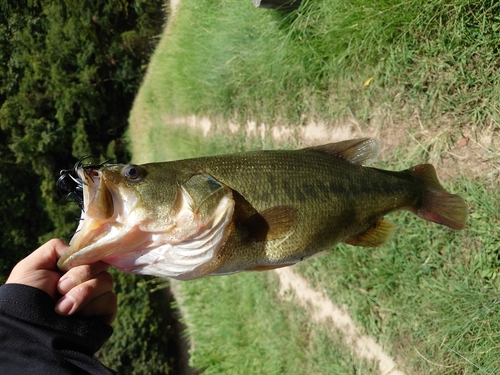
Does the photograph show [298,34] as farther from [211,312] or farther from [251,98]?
[211,312]

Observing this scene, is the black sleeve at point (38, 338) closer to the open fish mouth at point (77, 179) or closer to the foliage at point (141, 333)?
the open fish mouth at point (77, 179)

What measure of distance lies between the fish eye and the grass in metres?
2.03

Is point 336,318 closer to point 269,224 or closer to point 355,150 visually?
point 355,150

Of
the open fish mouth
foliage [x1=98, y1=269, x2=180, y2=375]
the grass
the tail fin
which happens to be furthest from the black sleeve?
foliage [x1=98, y1=269, x2=180, y2=375]

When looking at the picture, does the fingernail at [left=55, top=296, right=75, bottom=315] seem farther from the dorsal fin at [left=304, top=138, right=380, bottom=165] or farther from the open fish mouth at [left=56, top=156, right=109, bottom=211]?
the dorsal fin at [left=304, top=138, right=380, bottom=165]

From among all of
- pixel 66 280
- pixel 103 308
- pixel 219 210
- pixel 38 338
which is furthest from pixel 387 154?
pixel 38 338

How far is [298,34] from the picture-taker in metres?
3.97

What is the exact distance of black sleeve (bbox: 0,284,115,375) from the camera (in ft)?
4.63

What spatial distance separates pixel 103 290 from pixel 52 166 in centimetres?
1103

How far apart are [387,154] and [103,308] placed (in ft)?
7.61

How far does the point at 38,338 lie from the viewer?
146 centimetres

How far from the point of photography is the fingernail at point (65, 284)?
62.7 inches

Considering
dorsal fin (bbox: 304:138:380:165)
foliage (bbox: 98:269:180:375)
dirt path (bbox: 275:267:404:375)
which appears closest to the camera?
dorsal fin (bbox: 304:138:380:165)

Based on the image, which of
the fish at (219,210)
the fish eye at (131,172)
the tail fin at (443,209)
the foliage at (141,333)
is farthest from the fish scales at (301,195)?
the foliage at (141,333)
